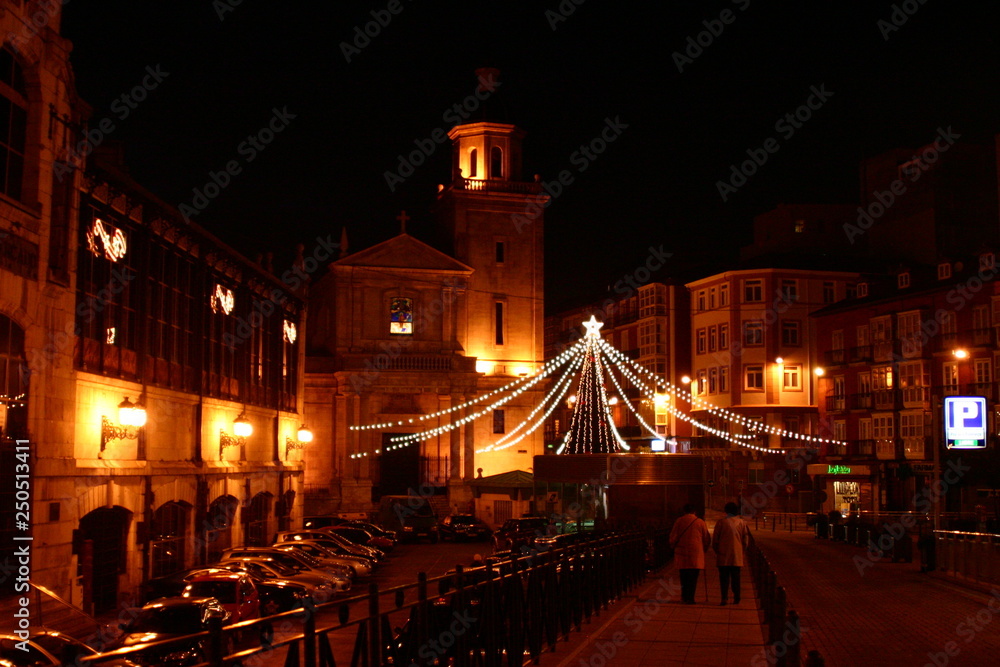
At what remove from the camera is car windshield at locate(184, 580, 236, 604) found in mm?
20375

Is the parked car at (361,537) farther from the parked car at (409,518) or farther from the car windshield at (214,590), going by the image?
the car windshield at (214,590)

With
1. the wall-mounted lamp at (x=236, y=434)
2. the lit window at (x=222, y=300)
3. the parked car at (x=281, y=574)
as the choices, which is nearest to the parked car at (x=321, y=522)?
the wall-mounted lamp at (x=236, y=434)

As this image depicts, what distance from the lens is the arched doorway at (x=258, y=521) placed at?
36750mm

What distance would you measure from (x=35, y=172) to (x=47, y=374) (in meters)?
3.67

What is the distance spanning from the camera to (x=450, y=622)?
11.6 meters

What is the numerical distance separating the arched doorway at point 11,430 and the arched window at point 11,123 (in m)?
2.58

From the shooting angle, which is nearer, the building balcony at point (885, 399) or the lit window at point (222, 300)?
the lit window at point (222, 300)

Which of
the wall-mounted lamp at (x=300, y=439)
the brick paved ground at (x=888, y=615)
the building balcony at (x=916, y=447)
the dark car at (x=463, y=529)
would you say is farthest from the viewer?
the building balcony at (x=916, y=447)

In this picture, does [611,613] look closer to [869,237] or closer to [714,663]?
[714,663]

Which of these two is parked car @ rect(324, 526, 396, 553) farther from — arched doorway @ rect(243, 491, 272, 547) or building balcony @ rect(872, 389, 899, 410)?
building balcony @ rect(872, 389, 899, 410)

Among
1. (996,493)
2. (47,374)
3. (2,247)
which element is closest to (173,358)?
(47,374)

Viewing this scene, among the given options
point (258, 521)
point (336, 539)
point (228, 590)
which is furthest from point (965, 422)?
point (258, 521)

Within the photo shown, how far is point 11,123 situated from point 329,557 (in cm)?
1552

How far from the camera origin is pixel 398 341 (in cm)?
6669
